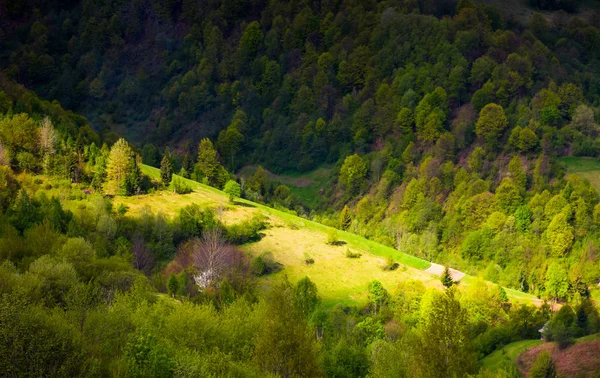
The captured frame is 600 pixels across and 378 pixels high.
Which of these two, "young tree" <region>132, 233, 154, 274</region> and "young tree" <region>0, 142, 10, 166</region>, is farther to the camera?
"young tree" <region>0, 142, 10, 166</region>

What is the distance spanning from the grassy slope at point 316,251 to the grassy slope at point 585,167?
52264mm

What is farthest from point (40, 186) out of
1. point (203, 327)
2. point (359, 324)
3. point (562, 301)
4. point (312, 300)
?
point (562, 301)

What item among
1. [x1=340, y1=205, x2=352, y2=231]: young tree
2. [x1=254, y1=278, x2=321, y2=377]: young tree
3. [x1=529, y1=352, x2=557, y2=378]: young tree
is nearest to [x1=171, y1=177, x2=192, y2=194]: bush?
[x1=340, y1=205, x2=352, y2=231]: young tree

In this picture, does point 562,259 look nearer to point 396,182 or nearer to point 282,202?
point 396,182

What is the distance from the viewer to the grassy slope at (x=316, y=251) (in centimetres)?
12362

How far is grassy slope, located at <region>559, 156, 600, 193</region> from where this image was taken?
171 metres

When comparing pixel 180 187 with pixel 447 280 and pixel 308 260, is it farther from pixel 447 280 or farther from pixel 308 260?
pixel 447 280

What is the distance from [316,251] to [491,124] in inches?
3280

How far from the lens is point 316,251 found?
438 ft

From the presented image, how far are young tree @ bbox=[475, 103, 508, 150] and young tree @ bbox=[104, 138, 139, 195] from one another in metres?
102

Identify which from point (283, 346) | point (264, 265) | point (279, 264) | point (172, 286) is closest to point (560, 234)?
point (279, 264)

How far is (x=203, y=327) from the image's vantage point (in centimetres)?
5772

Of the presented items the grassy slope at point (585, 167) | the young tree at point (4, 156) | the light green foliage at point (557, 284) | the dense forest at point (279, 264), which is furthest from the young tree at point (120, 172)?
the grassy slope at point (585, 167)

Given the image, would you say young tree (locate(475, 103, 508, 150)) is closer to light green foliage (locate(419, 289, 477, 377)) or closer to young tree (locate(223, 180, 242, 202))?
young tree (locate(223, 180, 242, 202))
